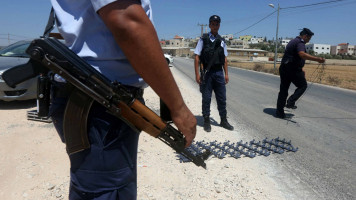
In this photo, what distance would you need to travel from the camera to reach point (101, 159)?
1.13 m

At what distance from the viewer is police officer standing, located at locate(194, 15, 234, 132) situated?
4641mm

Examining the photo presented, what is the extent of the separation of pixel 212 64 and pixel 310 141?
2151mm

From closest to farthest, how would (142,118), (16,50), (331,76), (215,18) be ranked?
(142,118) → (215,18) → (16,50) → (331,76)

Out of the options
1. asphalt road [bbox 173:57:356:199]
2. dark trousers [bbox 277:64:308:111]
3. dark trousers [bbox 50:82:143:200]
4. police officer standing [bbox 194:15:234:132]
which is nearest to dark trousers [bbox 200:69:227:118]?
police officer standing [bbox 194:15:234:132]

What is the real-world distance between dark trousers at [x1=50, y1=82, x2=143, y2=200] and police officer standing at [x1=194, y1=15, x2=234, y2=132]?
3542 mm

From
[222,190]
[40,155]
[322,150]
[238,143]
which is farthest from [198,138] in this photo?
[40,155]

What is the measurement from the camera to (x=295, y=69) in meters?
5.55

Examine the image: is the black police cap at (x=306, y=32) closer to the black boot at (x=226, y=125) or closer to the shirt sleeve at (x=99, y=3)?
the black boot at (x=226, y=125)

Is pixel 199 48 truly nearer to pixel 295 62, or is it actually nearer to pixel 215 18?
pixel 215 18

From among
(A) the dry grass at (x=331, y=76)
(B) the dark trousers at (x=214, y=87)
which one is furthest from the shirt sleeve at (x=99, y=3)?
(A) the dry grass at (x=331, y=76)

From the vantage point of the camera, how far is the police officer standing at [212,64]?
15.2ft

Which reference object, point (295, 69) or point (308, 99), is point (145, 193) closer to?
point (295, 69)

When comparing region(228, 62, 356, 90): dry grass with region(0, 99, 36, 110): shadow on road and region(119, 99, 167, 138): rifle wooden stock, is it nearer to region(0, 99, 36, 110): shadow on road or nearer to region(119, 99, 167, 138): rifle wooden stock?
region(119, 99, 167, 138): rifle wooden stock

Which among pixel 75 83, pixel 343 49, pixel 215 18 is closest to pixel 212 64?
pixel 215 18
